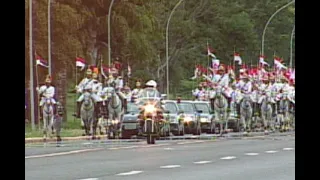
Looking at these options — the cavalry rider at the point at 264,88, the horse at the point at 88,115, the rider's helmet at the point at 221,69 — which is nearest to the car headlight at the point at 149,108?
the horse at the point at 88,115

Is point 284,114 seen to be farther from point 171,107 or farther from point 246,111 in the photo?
point 171,107

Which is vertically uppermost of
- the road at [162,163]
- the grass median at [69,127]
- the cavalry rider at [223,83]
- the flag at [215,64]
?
the flag at [215,64]

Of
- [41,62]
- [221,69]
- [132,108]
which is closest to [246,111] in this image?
[221,69]

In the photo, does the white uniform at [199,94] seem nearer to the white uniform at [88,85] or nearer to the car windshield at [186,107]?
the car windshield at [186,107]

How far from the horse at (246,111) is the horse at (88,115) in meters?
7.58

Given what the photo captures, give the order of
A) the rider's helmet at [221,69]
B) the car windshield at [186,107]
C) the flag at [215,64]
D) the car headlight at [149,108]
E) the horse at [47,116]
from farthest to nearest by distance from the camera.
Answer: the flag at [215,64]
the rider's helmet at [221,69]
the car windshield at [186,107]
the horse at [47,116]
the car headlight at [149,108]

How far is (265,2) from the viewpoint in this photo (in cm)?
4291

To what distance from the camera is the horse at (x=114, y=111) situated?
25.7m

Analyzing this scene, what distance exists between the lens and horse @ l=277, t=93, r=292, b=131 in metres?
32.3

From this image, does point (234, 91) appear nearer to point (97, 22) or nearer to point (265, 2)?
point (97, 22)

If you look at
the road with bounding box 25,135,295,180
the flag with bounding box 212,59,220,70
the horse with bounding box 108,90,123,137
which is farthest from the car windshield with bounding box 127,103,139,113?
the flag with bounding box 212,59,220,70

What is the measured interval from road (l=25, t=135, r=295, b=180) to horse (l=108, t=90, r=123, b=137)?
5440 mm
